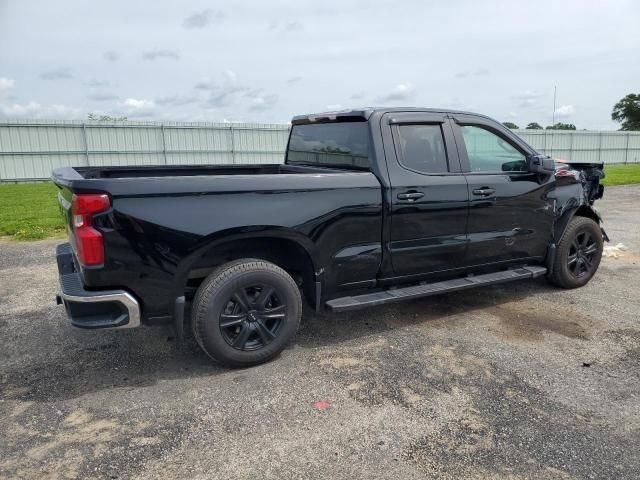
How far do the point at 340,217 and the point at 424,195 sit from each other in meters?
0.79

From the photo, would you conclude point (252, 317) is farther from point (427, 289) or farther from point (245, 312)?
point (427, 289)

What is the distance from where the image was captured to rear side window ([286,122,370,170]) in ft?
14.1

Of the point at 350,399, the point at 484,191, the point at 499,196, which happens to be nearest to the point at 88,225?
the point at 350,399

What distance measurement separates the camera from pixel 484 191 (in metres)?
4.60

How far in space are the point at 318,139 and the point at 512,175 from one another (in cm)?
183

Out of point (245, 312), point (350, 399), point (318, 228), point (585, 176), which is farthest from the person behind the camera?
point (585, 176)

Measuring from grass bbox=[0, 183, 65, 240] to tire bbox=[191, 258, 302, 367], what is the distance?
6462mm

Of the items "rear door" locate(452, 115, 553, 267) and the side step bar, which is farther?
"rear door" locate(452, 115, 553, 267)

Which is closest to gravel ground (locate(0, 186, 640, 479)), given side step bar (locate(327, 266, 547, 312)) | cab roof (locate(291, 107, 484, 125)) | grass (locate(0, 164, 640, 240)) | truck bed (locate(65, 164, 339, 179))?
side step bar (locate(327, 266, 547, 312))

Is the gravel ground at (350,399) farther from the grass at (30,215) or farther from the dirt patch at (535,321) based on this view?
the grass at (30,215)

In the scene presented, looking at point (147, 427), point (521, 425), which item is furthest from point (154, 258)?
point (521, 425)

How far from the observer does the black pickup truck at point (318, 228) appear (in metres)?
3.34

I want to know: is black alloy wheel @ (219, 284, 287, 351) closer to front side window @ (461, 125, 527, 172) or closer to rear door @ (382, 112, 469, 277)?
rear door @ (382, 112, 469, 277)

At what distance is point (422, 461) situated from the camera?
8.87ft
